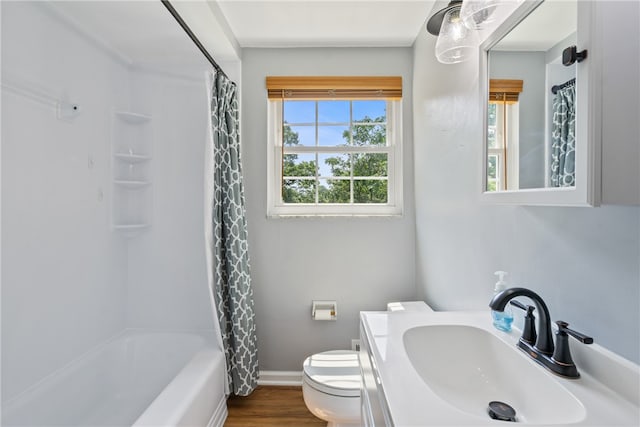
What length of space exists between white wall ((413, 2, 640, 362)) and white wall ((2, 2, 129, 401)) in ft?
6.59

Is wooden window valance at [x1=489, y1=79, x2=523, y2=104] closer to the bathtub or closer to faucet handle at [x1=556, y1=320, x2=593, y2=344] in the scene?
faucet handle at [x1=556, y1=320, x2=593, y2=344]

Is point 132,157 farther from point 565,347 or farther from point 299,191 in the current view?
point 565,347

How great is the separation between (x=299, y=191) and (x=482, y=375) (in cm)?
163

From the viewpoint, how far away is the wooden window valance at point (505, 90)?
87cm

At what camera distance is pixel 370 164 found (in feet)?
7.36

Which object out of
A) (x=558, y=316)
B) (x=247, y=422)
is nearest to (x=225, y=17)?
(x=558, y=316)

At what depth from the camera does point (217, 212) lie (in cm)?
183

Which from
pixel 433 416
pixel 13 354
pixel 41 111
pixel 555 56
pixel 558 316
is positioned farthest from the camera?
pixel 41 111

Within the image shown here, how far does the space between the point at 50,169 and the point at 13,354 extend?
898 mm

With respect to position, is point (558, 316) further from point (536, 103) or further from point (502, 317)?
point (536, 103)

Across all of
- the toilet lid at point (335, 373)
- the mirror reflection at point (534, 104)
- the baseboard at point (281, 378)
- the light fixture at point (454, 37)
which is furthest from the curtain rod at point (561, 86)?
the baseboard at point (281, 378)

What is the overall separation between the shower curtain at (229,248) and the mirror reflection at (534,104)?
139 cm

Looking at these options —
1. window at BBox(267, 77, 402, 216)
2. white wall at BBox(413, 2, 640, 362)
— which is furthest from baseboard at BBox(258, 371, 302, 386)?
window at BBox(267, 77, 402, 216)

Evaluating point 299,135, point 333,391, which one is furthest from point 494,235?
point 299,135
